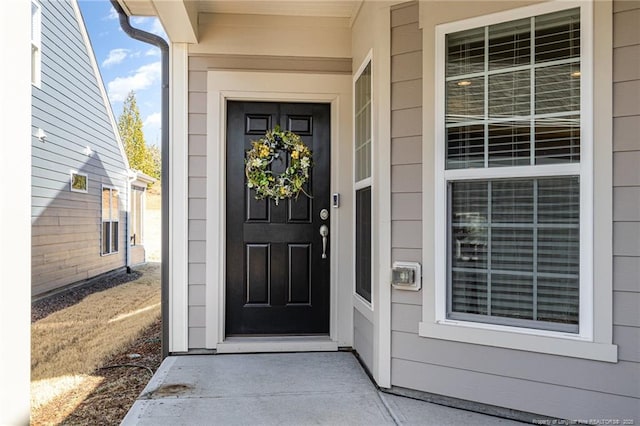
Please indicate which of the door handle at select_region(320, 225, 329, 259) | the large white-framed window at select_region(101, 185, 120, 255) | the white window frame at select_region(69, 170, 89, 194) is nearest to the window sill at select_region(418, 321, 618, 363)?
the door handle at select_region(320, 225, 329, 259)

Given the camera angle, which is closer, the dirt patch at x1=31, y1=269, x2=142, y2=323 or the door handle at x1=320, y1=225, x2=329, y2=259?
the door handle at x1=320, y1=225, x2=329, y2=259

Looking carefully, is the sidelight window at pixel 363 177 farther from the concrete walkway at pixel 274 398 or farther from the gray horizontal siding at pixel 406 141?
the concrete walkway at pixel 274 398

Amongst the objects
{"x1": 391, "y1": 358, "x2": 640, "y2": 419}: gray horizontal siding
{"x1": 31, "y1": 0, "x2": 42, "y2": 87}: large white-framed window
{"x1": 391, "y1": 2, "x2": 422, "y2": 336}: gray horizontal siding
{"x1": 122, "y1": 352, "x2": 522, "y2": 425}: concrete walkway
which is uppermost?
{"x1": 31, "y1": 0, "x2": 42, "y2": 87}: large white-framed window

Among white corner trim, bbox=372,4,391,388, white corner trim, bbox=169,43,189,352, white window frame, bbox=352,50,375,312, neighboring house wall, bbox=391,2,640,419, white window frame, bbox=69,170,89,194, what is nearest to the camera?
neighboring house wall, bbox=391,2,640,419

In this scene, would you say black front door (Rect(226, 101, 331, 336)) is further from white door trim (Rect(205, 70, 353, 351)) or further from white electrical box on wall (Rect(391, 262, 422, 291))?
white electrical box on wall (Rect(391, 262, 422, 291))

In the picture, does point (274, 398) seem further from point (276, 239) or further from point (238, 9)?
point (238, 9)

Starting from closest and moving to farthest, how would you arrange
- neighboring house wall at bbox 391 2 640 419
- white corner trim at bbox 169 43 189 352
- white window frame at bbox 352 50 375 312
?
1. neighboring house wall at bbox 391 2 640 419
2. white window frame at bbox 352 50 375 312
3. white corner trim at bbox 169 43 189 352

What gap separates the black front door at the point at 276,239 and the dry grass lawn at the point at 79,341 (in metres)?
1.24

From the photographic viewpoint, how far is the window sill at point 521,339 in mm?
2002

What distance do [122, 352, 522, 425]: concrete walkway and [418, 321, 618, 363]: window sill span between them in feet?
1.30

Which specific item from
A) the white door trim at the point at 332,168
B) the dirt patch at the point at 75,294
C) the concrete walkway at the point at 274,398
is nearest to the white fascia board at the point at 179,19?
the white door trim at the point at 332,168

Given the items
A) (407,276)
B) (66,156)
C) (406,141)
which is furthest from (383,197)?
(66,156)

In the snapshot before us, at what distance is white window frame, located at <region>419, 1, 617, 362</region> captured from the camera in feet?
6.61

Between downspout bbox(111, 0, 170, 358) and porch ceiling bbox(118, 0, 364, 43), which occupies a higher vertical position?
porch ceiling bbox(118, 0, 364, 43)
